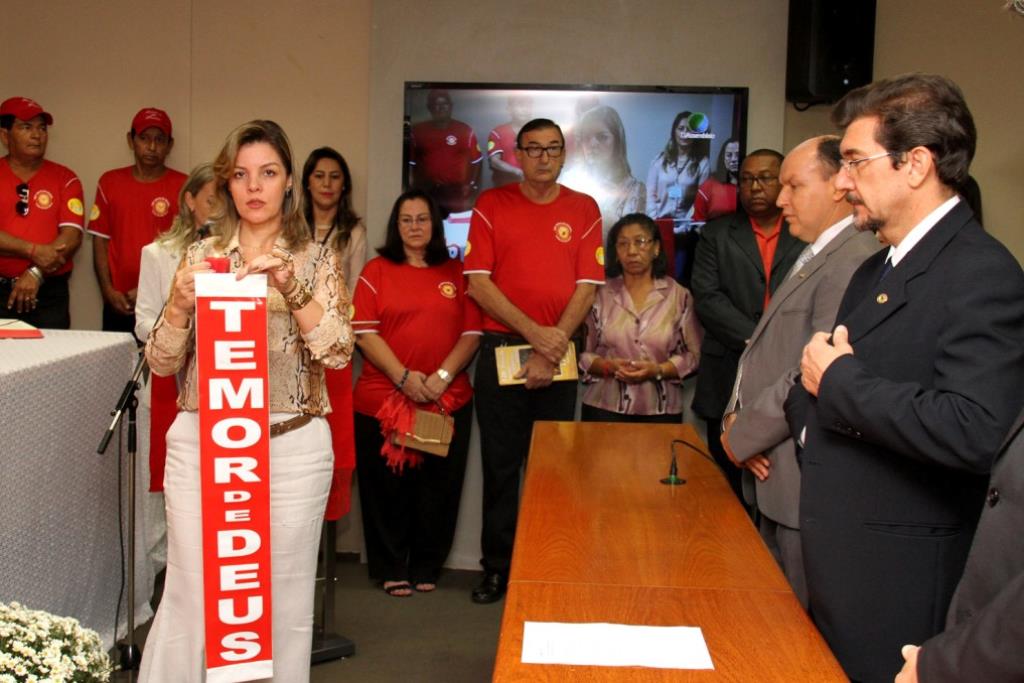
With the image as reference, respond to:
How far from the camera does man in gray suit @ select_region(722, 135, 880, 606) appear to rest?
2691 millimetres

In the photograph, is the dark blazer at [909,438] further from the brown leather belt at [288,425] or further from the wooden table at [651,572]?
the brown leather belt at [288,425]

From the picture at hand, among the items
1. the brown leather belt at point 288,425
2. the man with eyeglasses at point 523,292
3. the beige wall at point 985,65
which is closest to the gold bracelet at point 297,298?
the brown leather belt at point 288,425

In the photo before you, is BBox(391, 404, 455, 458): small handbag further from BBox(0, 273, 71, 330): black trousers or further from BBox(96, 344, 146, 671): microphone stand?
BBox(0, 273, 71, 330): black trousers

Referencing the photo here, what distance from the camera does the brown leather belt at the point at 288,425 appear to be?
111 inches

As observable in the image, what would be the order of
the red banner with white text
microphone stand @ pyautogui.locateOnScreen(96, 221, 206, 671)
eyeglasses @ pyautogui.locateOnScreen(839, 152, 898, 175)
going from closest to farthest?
eyeglasses @ pyautogui.locateOnScreen(839, 152, 898, 175) → the red banner with white text → microphone stand @ pyautogui.locateOnScreen(96, 221, 206, 671)

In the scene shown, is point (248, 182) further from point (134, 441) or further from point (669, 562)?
point (669, 562)

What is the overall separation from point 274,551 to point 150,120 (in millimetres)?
3293

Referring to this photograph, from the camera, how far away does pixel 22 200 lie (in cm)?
539

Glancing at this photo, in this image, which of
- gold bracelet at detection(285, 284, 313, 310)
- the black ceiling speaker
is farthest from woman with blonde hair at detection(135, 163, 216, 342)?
the black ceiling speaker

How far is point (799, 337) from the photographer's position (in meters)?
2.81

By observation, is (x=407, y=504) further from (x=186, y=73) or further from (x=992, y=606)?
(x=992, y=606)

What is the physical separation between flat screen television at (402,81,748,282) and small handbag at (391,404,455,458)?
95cm

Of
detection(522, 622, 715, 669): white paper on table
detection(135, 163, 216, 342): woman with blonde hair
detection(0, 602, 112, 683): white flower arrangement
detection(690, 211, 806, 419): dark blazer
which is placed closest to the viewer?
detection(522, 622, 715, 669): white paper on table

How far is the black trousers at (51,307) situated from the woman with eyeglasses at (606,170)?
2517mm
